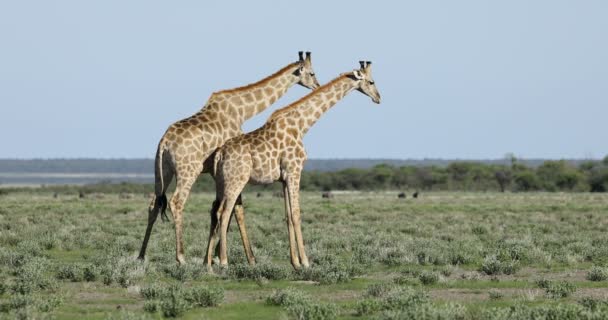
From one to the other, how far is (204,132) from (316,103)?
199cm

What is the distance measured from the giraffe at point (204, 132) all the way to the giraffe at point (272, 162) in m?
0.64

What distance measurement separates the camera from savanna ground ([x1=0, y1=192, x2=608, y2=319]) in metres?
12.5

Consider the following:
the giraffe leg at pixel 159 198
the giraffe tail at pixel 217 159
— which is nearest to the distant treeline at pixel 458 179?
the giraffe leg at pixel 159 198

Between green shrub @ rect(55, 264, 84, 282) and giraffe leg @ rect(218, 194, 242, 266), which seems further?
giraffe leg @ rect(218, 194, 242, 266)

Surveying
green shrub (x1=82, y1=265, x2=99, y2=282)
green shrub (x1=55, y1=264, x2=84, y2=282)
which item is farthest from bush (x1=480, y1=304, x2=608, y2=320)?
green shrub (x1=55, y1=264, x2=84, y2=282)

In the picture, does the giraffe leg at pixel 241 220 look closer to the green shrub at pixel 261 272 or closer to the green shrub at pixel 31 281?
the green shrub at pixel 261 272

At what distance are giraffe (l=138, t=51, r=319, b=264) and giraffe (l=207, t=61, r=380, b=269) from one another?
0.64 metres

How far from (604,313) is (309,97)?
713cm

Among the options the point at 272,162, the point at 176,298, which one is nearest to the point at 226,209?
the point at 272,162

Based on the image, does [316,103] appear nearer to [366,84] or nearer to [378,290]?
[366,84]

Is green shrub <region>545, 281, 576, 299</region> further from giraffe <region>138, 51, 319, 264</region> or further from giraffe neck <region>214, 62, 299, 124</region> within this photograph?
giraffe neck <region>214, 62, 299, 124</region>

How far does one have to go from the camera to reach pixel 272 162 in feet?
53.9

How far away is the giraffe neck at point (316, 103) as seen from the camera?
1702 centimetres

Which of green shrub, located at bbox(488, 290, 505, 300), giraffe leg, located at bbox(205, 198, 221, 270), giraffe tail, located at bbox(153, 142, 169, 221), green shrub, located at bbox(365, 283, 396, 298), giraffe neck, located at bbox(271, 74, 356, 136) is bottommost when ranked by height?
green shrub, located at bbox(488, 290, 505, 300)
